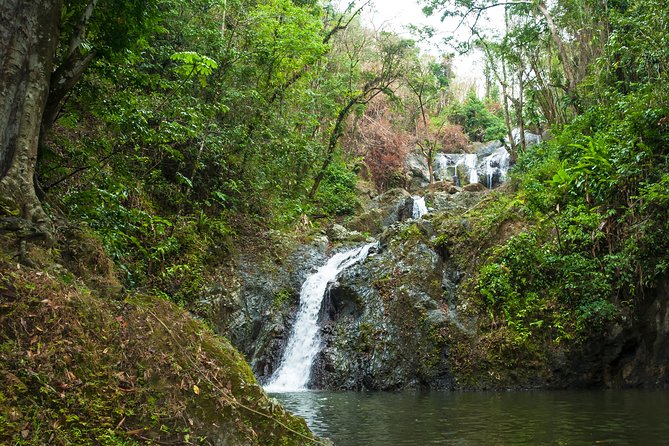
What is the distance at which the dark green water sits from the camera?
207 inches

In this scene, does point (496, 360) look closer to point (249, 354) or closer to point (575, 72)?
point (249, 354)

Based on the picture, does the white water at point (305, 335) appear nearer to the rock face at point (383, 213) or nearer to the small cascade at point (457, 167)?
the rock face at point (383, 213)

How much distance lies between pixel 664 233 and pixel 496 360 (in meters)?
4.11

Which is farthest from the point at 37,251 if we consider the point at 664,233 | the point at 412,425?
the point at 664,233

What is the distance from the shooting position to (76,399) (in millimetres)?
2744

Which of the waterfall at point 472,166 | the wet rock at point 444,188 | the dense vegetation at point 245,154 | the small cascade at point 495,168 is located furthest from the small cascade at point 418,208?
the waterfall at point 472,166

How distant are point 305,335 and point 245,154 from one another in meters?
5.36

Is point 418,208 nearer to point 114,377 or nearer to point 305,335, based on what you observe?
point 305,335

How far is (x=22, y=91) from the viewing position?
393 centimetres

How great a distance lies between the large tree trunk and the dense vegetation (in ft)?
0.04

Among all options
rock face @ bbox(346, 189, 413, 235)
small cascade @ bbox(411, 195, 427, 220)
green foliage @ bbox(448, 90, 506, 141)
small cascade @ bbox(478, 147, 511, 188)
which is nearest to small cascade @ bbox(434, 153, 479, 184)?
small cascade @ bbox(478, 147, 511, 188)

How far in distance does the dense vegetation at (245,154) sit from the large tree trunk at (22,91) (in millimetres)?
12

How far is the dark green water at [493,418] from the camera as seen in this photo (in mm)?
5254

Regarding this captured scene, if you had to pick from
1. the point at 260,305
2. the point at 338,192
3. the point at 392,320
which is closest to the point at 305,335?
the point at 260,305
